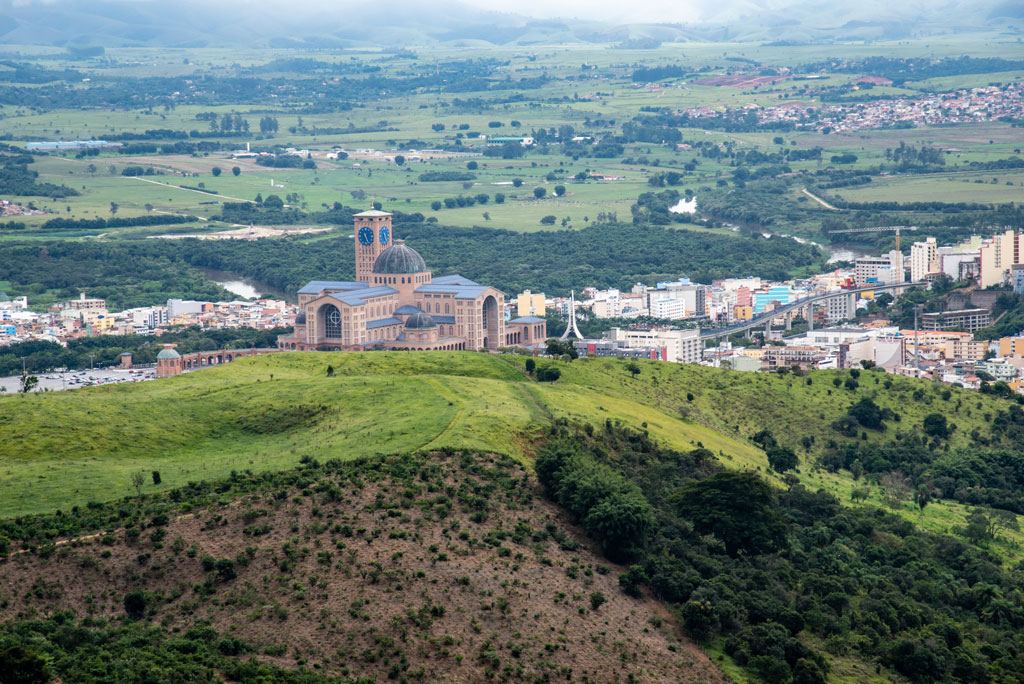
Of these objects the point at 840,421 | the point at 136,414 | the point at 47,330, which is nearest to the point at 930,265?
the point at 840,421

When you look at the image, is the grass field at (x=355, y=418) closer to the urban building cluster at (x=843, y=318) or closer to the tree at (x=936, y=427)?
the tree at (x=936, y=427)

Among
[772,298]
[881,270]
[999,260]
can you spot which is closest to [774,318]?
[772,298]

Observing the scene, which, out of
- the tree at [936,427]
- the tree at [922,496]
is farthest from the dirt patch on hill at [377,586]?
the tree at [936,427]

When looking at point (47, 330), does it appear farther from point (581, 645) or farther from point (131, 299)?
point (581, 645)

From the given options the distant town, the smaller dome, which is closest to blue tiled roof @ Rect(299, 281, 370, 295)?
the distant town

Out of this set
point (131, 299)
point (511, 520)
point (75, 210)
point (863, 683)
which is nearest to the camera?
point (863, 683)

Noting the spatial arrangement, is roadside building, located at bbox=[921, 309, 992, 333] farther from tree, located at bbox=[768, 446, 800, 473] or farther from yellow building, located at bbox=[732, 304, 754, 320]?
tree, located at bbox=[768, 446, 800, 473]
